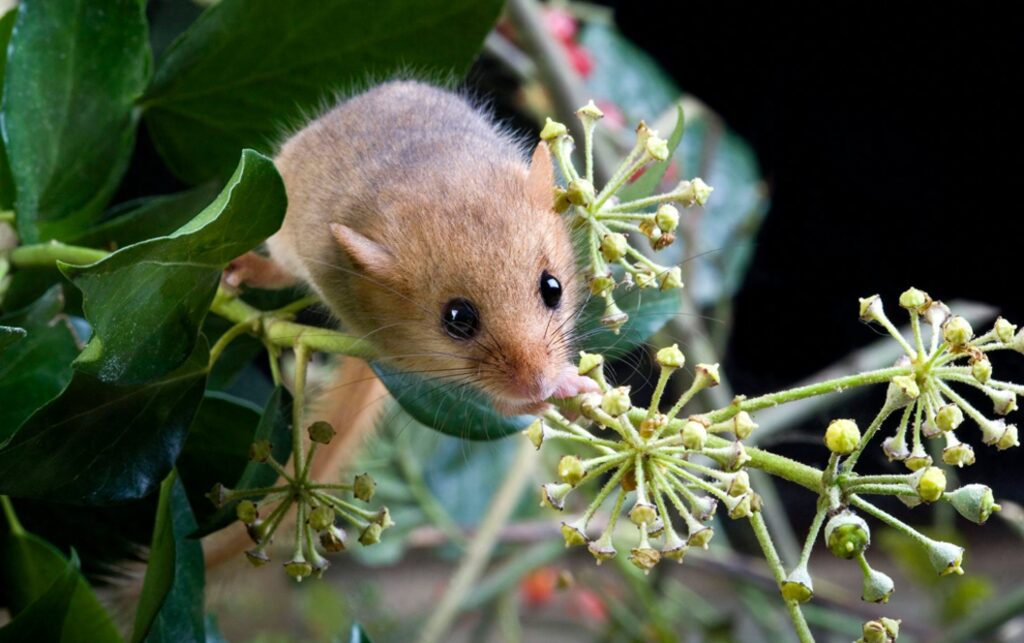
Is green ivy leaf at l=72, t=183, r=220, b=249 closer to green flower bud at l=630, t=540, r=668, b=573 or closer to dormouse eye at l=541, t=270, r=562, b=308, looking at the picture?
dormouse eye at l=541, t=270, r=562, b=308

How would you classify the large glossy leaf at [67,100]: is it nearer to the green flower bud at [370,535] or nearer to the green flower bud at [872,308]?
the green flower bud at [370,535]

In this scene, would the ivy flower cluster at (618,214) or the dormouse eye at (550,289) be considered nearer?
the ivy flower cluster at (618,214)

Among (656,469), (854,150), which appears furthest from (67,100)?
(854,150)

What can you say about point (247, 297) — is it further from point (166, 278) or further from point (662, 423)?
point (662, 423)

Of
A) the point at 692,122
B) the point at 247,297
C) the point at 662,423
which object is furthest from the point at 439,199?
the point at 692,122

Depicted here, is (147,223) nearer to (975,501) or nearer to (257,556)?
(257,556)

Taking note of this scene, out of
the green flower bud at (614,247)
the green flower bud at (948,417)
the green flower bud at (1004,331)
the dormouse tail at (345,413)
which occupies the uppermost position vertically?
the green flower bud at (1004,331)

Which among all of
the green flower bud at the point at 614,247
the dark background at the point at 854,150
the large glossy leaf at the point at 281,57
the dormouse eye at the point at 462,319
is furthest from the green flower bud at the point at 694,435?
the dark background at the point at 854,150
